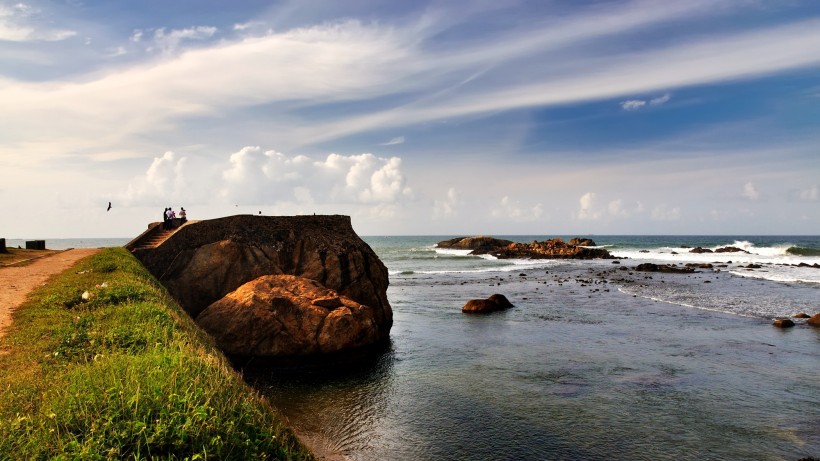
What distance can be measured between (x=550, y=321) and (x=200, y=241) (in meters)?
17.2

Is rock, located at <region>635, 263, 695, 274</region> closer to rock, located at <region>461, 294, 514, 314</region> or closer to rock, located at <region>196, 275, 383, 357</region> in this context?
rock, located at <region>461, 294, 514, 314</region>

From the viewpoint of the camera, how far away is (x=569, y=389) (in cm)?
Result: 1376

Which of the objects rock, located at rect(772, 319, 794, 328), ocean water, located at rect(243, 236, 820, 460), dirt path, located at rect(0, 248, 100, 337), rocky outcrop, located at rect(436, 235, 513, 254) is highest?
dirt path, located at rect(0, 248, 100, 337)

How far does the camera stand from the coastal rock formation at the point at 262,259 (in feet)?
63.4

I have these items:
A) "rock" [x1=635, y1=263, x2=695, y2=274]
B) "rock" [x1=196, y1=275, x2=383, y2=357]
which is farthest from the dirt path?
"rock" [x1=635, y1=263, x2=695, y2=274]

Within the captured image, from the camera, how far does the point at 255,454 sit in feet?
16.6

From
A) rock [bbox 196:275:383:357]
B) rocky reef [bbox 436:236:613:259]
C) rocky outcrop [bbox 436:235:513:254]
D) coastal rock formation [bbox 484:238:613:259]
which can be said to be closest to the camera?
rock [bbox 196:275:383:357]

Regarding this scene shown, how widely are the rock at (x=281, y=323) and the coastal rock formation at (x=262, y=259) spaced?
2340 mm

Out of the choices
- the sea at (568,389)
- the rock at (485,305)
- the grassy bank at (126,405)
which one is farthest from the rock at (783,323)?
the grassy bank at (126,405)

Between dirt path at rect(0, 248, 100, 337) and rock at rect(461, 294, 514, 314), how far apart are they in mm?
19156

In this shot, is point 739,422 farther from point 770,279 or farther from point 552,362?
point 770,279

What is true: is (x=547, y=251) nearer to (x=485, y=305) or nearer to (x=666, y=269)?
(x=666, y=269)

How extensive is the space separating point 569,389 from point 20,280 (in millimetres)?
18208

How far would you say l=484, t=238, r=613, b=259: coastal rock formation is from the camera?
78.4 metres
